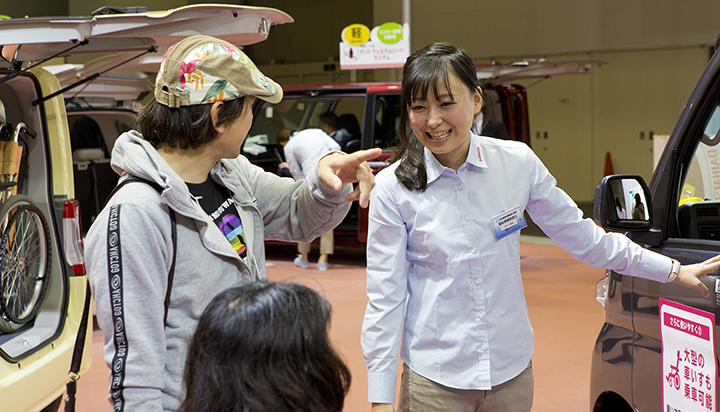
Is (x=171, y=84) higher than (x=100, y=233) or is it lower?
higher

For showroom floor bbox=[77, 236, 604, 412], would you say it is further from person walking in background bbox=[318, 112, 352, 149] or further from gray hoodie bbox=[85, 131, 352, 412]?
person walking in background bbox=[318, 112, 352, 149]

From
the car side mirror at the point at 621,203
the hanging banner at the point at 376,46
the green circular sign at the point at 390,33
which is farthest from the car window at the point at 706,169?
the green circular sign at the point at 390,33

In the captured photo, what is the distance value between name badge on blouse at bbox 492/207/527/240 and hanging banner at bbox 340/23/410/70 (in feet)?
22.7

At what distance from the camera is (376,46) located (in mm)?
8680

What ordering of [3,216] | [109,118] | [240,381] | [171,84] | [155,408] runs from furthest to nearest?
[109,118]
[3,216]
[171,84]
[155,408]
[240,381]

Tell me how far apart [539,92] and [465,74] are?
469 inches

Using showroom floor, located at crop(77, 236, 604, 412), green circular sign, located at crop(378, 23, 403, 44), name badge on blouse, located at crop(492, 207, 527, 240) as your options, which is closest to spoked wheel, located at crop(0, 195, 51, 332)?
A: showroom floor, located at crop(77, 236, 604, 412)

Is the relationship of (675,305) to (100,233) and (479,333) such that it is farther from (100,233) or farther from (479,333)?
(100,233)

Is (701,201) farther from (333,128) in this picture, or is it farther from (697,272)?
(333,128)

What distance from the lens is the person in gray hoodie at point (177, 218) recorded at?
1266mm

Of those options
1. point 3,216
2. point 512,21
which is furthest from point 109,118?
point 512,21

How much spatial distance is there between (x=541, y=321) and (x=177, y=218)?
412cm

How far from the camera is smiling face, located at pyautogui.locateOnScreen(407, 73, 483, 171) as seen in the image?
165 cm

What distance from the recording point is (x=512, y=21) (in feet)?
42.2
